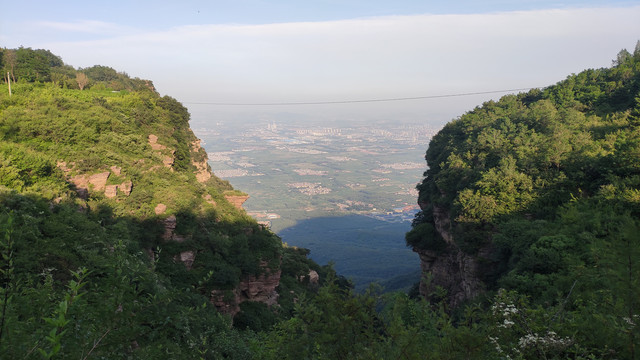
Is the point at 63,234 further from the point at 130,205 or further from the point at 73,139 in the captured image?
the point at 73,139

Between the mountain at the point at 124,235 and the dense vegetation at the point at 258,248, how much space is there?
3.2 inches

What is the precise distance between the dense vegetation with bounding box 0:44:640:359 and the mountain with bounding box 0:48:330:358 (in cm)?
Result: 8

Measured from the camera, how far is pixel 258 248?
27.8 metres

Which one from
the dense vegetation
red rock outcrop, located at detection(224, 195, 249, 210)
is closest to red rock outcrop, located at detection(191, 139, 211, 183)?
the dense vegetation

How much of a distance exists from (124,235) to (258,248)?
38.1 feet

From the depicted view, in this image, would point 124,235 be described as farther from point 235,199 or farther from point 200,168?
point 200,168

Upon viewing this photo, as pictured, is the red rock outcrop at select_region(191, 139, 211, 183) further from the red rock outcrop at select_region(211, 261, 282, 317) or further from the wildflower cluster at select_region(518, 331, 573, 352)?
the wildflower cluster at select_region(518, 331, 573, 352)

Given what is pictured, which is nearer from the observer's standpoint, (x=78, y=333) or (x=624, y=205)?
(x=78, y=333)

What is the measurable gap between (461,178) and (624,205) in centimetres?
1706

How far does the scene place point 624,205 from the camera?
2161 centimetres

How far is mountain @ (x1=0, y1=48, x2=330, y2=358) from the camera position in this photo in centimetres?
695

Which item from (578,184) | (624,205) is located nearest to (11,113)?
(624,205)

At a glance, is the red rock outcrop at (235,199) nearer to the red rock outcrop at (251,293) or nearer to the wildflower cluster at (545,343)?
the red rock outcrop at (251,293)

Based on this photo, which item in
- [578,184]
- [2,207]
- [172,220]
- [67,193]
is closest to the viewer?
[2,207]
